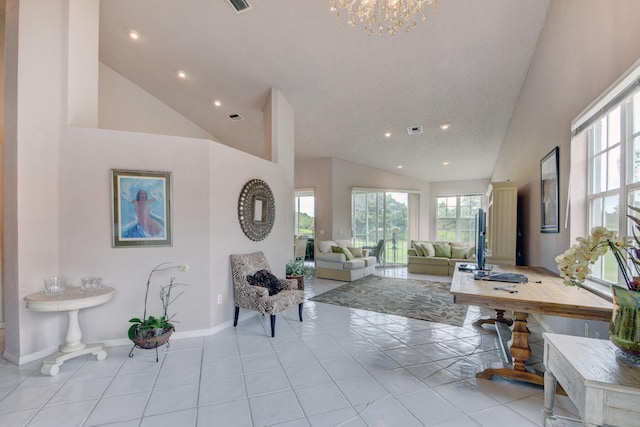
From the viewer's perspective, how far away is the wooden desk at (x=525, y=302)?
192cm

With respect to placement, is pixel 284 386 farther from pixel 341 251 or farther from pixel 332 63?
pixel 341 251

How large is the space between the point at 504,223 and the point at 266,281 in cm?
361

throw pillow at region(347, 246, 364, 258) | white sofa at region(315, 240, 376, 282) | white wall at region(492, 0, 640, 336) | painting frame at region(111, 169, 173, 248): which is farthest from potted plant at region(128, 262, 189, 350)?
throw pillow at region(347, 246, 364, 258)

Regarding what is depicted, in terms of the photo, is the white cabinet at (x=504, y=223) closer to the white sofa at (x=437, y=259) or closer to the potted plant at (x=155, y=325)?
the white sofa at (x=437, y=259)

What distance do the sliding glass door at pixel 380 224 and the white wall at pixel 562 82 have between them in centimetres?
411

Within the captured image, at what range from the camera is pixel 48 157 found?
2.85m

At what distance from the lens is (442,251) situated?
7426 millimetres

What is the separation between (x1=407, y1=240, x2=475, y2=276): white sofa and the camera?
23.4 feet

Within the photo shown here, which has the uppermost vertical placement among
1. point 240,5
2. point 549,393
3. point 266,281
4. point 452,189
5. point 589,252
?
point 240,5

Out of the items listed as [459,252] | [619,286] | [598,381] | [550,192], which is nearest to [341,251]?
[459,252]

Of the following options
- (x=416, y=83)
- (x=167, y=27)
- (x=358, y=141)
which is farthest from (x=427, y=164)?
(x=167, y=27)

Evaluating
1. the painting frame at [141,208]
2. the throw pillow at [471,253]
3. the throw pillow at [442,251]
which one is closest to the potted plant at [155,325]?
the painting frame at [141,208]

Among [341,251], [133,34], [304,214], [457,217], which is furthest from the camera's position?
[457,217]

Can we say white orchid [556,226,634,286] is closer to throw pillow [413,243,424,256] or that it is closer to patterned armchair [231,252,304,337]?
patterned armchair [231,252,304,337]
